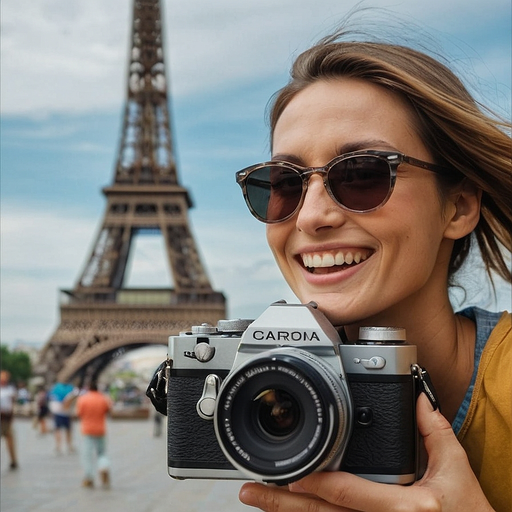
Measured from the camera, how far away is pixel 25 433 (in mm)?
19312

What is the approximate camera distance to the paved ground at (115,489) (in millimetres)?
7480

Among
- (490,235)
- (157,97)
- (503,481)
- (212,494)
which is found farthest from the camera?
(157,97)

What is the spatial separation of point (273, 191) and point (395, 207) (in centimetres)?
28

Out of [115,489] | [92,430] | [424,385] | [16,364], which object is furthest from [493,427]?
[16,364]

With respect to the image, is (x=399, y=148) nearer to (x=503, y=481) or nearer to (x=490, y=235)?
(x=490, y=235)

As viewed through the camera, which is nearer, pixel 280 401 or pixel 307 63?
pixel 280 401

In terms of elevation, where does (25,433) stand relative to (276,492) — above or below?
below

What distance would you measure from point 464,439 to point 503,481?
109mm

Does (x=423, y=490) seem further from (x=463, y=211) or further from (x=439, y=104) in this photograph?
(x=439, y=104)

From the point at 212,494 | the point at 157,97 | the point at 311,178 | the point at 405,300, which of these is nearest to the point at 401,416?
the point at 405,300

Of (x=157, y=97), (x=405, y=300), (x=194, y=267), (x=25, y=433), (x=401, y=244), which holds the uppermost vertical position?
(x=157, y=97)

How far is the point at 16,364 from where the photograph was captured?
1994 inches

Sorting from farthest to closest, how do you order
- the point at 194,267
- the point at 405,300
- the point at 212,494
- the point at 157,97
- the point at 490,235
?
the point at 157,97 → the point at 194,267 → the point at 212,494 → the point at 490,235 → the point at 405,300

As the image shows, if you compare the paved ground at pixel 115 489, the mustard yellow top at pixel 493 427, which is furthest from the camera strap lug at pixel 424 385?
the paved ground at pixel 115 489
